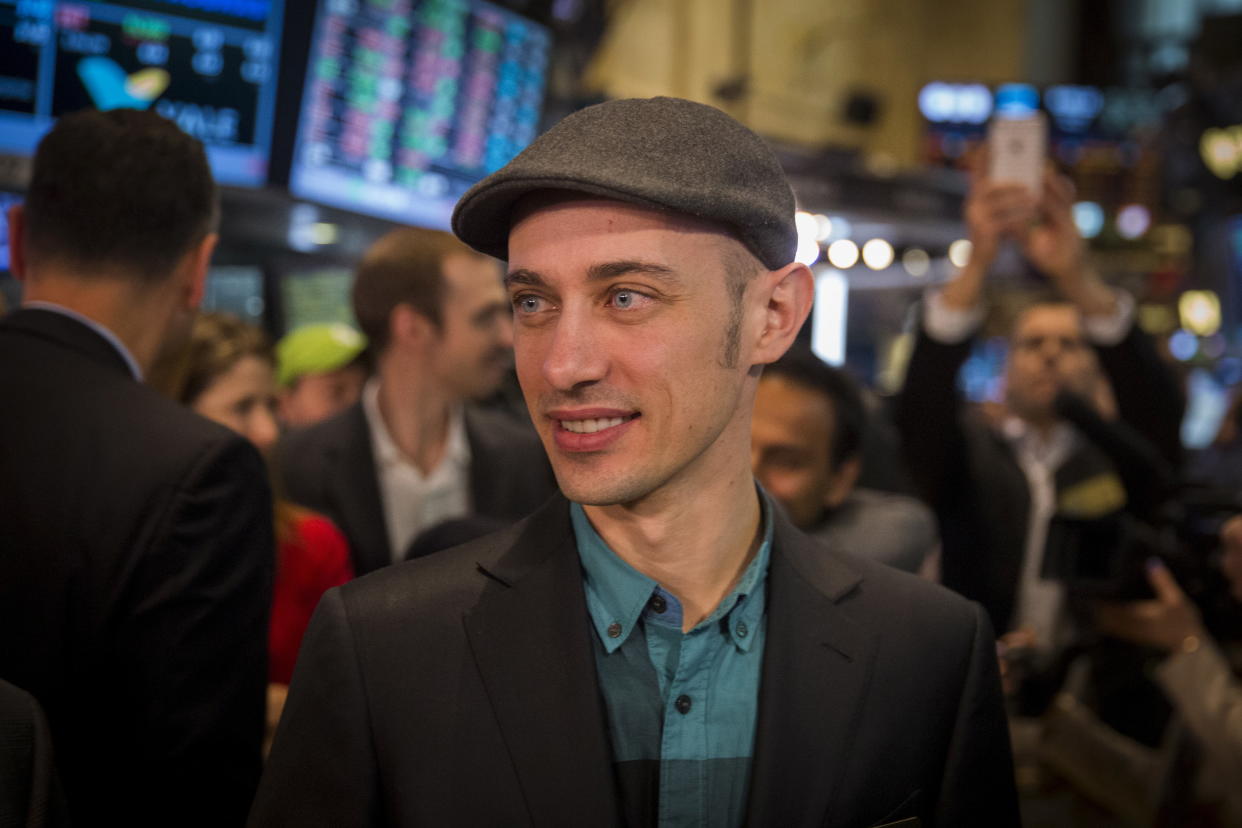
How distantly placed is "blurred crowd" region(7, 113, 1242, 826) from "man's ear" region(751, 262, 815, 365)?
89cm

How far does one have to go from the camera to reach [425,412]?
3598 millimetres

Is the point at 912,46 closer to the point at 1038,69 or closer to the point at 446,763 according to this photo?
the point at 1038,69

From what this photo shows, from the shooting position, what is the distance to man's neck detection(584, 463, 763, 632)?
4.92 feet

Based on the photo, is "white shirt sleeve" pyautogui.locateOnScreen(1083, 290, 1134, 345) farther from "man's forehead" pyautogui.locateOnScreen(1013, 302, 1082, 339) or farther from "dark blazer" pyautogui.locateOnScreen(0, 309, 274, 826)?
"dark blazer" pyautogui.locateOnScreen(0, 309, 274, 826)

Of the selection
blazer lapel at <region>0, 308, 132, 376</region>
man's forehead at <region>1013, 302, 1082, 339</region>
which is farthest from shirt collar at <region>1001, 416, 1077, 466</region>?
blazer lapel at <region>0, 308, 132, 376</region>

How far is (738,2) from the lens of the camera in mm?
12859

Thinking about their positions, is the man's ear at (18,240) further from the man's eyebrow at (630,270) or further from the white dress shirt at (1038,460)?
the white dress shirt at (1038,460)

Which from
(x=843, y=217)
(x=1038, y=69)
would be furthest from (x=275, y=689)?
(x=1038, y=69)

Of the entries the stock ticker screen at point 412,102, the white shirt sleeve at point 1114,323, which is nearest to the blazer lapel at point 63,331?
the stock ticker screen at point 412,102

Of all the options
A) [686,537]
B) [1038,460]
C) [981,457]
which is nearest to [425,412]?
[981,457]

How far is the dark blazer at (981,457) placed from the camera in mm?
3164

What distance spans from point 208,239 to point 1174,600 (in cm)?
217

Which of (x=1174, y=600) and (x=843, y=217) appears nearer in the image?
(x=1174, y=600)

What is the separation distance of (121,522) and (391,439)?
5.78 feet
